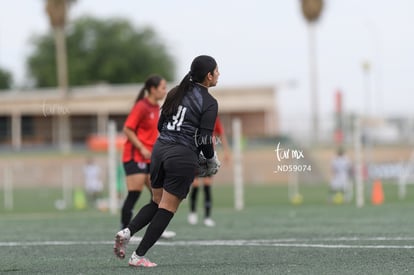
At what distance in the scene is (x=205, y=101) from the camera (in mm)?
7727

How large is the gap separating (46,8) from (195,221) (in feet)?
125

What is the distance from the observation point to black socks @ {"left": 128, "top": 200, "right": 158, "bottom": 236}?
27.0ft

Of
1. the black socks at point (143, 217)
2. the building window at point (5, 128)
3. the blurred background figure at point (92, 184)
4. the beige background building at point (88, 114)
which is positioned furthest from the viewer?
the building window at point (5, 128)

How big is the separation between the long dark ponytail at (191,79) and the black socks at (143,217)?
979mm

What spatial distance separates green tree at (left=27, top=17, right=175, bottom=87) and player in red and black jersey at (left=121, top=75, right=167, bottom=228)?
261 feet

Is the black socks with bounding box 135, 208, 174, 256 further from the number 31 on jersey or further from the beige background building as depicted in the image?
the beige background building

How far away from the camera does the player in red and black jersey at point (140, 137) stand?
10.8 metres

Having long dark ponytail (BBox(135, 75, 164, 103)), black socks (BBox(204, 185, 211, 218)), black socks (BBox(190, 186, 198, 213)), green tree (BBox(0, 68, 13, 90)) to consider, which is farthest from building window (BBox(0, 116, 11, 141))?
long dark ponytail (BBox(135, 75, 164, 103))

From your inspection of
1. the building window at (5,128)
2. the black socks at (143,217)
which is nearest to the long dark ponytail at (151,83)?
the black socks at (143,217)

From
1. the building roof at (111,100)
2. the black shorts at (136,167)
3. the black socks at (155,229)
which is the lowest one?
the black socks at (155,229)

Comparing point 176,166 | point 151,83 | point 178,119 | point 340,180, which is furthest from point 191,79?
point 340,180

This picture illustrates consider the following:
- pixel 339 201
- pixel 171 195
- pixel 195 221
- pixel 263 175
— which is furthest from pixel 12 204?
pixel 171 195

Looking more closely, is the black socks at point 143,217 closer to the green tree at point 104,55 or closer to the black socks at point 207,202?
the black socks at point 207,202

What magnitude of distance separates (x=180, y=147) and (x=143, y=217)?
0.89 meters
